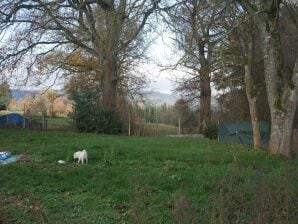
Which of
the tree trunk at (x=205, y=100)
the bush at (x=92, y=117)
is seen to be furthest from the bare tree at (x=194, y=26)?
the tree trunk at (x=205, y=100)

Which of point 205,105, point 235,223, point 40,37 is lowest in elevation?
point 235,223

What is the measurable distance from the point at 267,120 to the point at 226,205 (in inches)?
967

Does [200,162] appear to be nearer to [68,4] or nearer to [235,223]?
[235,223]

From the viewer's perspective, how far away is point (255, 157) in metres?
17.1

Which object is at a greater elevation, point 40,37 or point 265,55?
point 40,37

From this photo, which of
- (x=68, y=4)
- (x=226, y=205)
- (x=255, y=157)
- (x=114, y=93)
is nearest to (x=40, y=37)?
(x=68, y=4)

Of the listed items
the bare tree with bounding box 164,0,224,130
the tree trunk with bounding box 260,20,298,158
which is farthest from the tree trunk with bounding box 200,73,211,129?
the tree trunk with bounding box 260,20,298,158

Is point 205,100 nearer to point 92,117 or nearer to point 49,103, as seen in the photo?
point 92,117

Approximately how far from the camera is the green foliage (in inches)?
1438

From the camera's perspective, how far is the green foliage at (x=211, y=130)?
120ft

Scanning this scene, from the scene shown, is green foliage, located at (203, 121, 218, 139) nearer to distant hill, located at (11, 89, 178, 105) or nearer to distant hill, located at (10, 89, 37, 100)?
distant hill, located at (11, 89, 178, 105)

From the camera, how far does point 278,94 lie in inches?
758

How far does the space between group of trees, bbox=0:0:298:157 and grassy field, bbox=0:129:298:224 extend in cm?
350

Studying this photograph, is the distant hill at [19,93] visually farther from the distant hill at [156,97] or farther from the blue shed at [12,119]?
the blue shed at [12,119]
